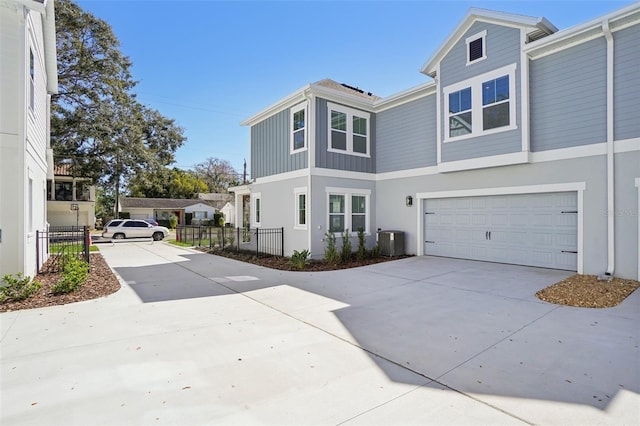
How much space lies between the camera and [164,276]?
30.2ft

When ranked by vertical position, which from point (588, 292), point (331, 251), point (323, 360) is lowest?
point (323, 360)

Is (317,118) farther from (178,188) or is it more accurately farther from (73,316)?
(178,188)

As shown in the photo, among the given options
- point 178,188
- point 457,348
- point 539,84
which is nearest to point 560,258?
point 539,84

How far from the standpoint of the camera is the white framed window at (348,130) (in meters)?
11.9

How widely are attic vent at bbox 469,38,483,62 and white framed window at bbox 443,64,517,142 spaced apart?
0.63 m

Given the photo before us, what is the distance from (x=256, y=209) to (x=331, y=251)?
5089 mm

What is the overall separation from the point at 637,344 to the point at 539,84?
7.14 m

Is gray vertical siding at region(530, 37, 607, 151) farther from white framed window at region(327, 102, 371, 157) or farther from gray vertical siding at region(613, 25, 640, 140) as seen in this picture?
white framed window at region(327, 102, 371, 157)

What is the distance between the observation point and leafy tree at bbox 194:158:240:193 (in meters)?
61.6

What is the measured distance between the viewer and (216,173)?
6241 centimetres

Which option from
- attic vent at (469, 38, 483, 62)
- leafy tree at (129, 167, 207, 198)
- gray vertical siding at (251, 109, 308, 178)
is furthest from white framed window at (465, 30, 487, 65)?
leafy tree at (129, 167, 207, 198)

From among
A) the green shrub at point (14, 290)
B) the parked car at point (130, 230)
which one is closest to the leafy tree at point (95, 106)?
the parked car at point (130, 230)

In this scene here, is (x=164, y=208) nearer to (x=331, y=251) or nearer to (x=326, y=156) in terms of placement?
(x=326, y=156)

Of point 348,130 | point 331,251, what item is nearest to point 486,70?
point 348,130
